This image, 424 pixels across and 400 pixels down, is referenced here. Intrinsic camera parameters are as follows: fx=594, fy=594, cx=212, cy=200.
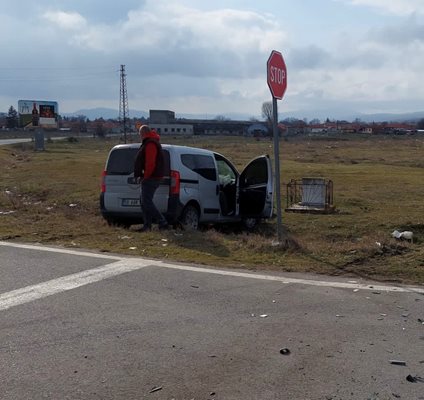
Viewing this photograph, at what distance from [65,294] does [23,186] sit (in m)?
15.1

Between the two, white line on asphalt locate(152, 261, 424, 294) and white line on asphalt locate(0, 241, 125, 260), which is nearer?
white line on asphalt locate(152, 261, 424, 294)

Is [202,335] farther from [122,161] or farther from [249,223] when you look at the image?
[249,223]

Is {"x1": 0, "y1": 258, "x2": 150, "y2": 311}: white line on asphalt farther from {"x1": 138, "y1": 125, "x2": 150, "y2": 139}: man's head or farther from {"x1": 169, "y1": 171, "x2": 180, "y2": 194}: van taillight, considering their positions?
{"x1": 138, "y1": 125, "x2": 150, "y2": 139}: man's head

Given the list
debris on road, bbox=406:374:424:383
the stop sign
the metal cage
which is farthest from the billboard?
debris on road, bbox=406:374:424:383

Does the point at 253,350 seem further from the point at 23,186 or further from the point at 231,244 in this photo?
the point at 23,186

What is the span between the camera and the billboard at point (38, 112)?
7288 cm

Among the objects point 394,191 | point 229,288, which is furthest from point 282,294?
point 394,191

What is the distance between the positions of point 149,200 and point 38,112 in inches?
2635

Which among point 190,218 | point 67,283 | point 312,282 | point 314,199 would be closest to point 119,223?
point 190,218

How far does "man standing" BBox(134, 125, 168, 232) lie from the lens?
9922 mm

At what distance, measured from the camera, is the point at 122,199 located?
433 inches

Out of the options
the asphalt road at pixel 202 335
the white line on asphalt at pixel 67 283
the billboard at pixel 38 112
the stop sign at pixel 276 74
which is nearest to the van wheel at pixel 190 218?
the white line on asphalt at pixel 67 283

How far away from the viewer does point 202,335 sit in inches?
195

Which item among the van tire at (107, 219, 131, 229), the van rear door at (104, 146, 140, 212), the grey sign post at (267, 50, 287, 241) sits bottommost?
the van tire at (107, 219, 131, 229)
